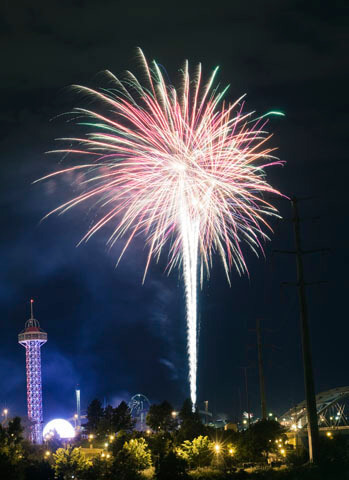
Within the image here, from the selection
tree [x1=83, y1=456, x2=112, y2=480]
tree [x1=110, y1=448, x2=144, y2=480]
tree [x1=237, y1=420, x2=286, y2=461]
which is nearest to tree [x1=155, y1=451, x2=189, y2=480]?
tree [x1=110, y1=448, x2=144, y2=480]

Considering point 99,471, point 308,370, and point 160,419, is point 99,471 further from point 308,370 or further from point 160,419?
point 160,419

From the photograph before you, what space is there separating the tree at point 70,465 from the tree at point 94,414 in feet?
209

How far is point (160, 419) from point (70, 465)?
117 feet

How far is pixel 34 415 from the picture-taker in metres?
158

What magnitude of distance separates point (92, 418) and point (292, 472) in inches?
3608

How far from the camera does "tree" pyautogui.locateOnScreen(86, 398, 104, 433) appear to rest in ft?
377

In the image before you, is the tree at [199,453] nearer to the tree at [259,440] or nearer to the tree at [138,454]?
the tree at [138,454]

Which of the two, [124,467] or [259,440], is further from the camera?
[259,440]

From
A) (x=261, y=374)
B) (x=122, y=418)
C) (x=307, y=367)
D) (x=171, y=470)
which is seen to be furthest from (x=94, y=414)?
(x=307, y=367)

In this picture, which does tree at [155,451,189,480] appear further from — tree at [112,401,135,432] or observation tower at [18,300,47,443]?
observation tower at [18,300,47,443]

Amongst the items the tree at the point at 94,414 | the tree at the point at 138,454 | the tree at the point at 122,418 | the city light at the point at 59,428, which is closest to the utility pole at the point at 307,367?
the tree at the point at 138,454

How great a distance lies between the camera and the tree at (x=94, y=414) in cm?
11481

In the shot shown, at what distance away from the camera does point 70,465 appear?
4978 centimetres

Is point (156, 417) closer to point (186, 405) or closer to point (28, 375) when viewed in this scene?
point (186, 405)
